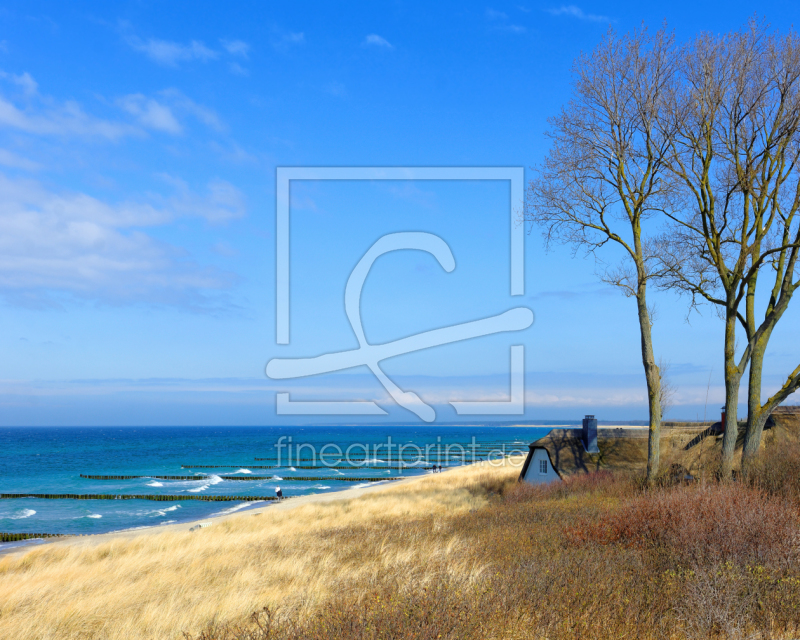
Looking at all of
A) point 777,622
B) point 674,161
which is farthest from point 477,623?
point 674,161

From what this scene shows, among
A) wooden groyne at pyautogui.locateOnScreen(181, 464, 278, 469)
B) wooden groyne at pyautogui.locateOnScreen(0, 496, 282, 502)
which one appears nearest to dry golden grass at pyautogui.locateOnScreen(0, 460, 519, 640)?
wooden groyne at pyautogui.locateOnScreen(0, 496, 282, 502)

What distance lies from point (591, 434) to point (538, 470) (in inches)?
128

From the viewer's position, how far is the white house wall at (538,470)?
27.3 meters

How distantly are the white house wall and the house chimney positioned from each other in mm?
2016

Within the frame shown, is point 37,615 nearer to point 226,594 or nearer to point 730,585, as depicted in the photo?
point 226,594

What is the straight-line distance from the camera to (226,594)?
29.1 feet

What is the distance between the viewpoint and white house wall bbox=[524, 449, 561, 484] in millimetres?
27344

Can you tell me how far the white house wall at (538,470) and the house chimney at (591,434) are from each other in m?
2.02

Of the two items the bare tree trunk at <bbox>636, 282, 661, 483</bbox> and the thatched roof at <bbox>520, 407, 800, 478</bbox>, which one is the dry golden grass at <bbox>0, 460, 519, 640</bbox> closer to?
the bare tree trunk at <bbox>636, 282, 661, 483</bbox>

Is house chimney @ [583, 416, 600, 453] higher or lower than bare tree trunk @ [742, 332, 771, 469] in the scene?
lower

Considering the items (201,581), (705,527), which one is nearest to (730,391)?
(705,527)

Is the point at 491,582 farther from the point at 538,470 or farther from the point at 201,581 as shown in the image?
the point at 538,470

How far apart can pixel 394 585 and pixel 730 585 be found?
12.2 feet

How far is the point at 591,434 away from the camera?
88.0 ft
